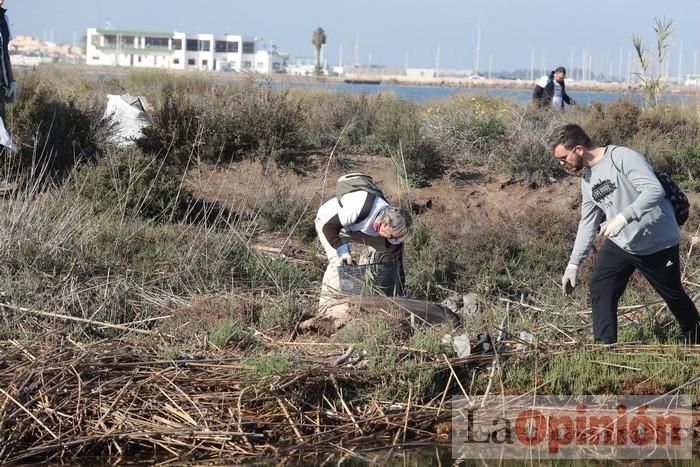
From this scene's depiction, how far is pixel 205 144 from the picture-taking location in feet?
45.7

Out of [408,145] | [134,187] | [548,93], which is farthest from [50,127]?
[548,93]

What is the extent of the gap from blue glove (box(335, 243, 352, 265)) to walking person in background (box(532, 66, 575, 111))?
1138 cm

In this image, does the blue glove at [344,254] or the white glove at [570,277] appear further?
the blue glove at [344,254]

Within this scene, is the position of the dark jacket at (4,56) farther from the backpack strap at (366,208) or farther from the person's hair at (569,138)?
the person's hair at (569,138)

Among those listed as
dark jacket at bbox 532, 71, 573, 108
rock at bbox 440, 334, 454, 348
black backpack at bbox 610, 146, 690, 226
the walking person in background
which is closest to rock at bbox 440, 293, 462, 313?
rock at bbox 440, 334, 454, 348

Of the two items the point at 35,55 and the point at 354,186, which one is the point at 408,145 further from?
the point at 35,55

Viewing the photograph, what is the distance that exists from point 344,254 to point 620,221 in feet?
6.94

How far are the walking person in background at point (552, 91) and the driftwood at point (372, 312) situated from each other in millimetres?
11129

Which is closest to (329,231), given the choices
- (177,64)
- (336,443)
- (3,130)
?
(336,443)

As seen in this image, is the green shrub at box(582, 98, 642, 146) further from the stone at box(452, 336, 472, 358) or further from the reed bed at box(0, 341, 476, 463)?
the reed bed at box(0, 341, 476, 463)

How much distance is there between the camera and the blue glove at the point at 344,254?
777cm

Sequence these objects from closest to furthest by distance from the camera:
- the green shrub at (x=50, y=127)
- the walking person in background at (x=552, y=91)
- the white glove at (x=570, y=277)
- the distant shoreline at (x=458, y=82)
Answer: the white glove at (x=570, y=277)
the green shrub at (x=50, y=127)
the walking person in background at (x=552, y=91)
the distant shoreline at (x=458, y=82)

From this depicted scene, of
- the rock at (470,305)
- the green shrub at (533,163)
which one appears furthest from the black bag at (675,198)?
the green shrub at (533,163)

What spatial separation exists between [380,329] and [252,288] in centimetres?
210
